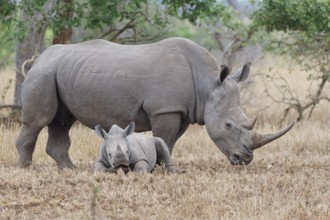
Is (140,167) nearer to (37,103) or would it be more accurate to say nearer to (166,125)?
(166,125)

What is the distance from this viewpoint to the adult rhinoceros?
9.77 metres

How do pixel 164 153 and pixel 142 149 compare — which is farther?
pixel 164 153

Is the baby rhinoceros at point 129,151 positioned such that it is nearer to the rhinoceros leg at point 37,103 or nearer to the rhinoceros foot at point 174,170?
the rhinoceros foot at point 174,170

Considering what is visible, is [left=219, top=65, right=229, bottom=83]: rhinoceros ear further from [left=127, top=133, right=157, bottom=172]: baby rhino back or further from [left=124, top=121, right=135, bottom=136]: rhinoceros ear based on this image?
[left=124, top=121, right=135, bottom=136]: rhinoceros ear

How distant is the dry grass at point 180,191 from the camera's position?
7234 mm

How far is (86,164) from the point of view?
10617 millimetres

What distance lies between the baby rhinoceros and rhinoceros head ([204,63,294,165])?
68 cm

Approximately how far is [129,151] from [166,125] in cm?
88

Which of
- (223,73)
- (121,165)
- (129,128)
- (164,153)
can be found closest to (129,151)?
(121,165)

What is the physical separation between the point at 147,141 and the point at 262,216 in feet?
8.40

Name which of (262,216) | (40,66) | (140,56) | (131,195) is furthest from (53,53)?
(262,216)

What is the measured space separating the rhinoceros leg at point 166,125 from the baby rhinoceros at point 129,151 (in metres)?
0.27

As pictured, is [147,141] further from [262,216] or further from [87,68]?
[262,216]

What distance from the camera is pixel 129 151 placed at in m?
8.99
